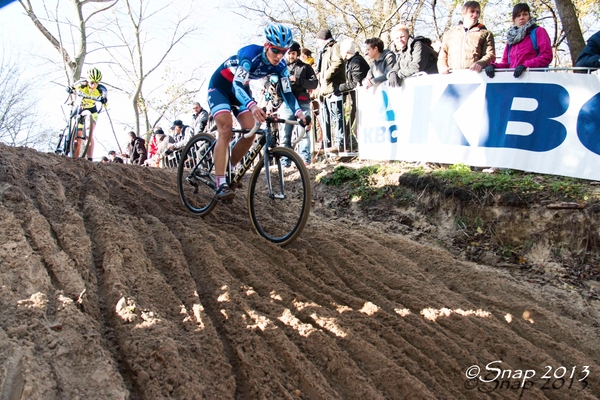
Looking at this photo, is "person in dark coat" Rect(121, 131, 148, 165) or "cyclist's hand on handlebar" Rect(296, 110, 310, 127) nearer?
"cyclist's hand on handlebar" Rect(296, 110, 310, 127)

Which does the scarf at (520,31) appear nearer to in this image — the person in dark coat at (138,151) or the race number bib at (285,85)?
the race number bib at (285,85)

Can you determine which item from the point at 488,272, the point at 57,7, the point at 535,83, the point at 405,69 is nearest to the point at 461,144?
the point at 535,83

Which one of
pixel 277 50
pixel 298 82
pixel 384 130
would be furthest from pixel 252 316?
pixel 298 82

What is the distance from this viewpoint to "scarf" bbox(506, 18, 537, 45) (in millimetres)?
6410

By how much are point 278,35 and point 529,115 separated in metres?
3.60

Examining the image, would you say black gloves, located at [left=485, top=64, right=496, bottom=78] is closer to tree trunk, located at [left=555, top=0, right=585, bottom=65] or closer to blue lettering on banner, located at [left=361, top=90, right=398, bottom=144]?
blue lettering on banner, located at [left=361, top=90, right=398, bottom=144]

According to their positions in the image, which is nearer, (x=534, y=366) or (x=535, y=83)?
(x=534, y=366)

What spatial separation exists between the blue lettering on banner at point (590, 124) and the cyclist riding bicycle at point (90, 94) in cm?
852

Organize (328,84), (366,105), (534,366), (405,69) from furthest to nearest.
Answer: (328,84), (366,105), (405,69), (534,366)

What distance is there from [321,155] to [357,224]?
359cm

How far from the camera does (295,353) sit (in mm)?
3109

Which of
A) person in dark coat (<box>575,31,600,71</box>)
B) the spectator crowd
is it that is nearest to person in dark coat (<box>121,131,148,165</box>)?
the spectator crowd

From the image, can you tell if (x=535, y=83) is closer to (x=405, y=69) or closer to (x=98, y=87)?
(x=405, y=69)

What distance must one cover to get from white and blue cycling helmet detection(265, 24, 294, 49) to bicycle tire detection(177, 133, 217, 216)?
1.64m
